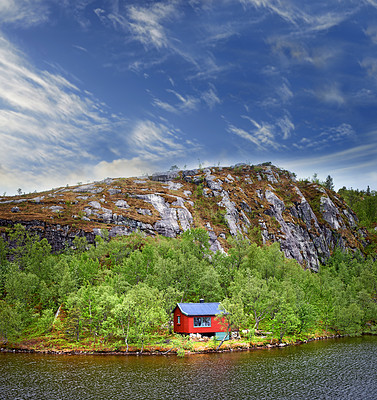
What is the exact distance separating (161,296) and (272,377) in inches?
1295

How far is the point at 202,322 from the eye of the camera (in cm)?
6838

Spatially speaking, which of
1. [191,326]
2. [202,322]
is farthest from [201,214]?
[191,326]

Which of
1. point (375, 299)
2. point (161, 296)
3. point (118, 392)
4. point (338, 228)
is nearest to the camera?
point (118, 392)

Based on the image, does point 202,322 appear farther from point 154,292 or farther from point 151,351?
point 151,351

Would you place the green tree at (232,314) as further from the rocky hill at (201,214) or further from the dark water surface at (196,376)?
the rocky hill at (201,214)

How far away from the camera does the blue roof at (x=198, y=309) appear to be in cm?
6831

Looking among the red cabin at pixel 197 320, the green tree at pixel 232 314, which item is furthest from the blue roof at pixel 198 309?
the green tree at pixel 232 314

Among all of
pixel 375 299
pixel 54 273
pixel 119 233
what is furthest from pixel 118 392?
pixel 119 233

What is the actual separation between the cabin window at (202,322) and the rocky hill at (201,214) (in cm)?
6693

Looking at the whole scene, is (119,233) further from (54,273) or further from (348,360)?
(348,360)

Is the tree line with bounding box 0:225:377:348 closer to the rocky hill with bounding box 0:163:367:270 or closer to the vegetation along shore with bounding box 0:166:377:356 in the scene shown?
the vegetation along shore with bounding box 0:166:377:356

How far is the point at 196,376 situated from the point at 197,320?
82.8 feet

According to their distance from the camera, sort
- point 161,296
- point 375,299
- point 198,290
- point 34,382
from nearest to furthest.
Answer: point 34,382
point 161,296
point 198,290
point 375,299

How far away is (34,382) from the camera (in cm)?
4081
